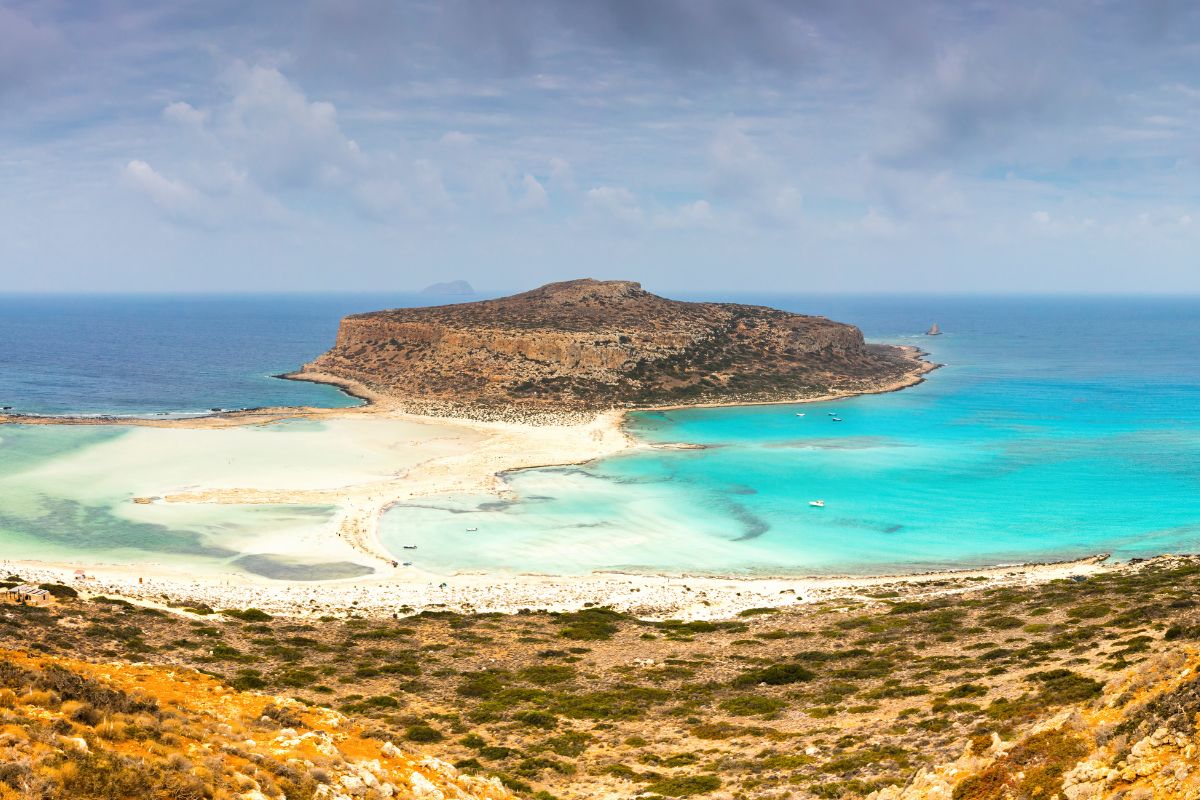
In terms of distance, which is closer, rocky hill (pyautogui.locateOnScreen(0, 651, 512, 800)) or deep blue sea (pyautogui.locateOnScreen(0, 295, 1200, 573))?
rocky hill (pyautogui.locateOnScreen(0, 651, 512, 800))

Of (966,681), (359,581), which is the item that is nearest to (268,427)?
(359,581)

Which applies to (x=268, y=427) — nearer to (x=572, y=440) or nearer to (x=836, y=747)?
(x=572, y=440)

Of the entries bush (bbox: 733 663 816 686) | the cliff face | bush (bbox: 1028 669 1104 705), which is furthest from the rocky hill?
the cliff face

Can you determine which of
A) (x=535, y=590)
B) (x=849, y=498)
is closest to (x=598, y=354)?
(x=849, y=498)

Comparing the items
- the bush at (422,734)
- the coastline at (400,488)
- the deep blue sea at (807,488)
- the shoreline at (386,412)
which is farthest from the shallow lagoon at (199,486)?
the bush at (422,734)

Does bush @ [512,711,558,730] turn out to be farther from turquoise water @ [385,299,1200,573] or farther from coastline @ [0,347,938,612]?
turquoise water @ [385,299,1200,573]

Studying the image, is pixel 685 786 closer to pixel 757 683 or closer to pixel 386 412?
pixel 757 683
